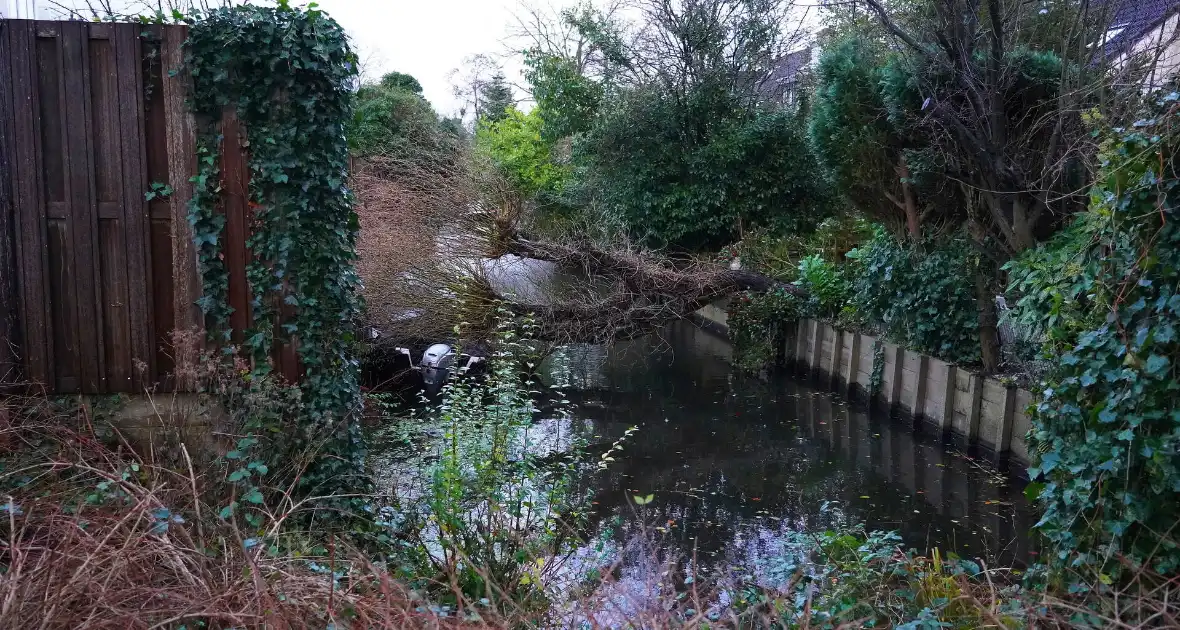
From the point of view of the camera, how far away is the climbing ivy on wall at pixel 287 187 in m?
5.31

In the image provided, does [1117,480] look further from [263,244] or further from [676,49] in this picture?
[676,49]

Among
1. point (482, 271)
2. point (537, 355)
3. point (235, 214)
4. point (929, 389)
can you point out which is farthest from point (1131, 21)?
point (235, 214)

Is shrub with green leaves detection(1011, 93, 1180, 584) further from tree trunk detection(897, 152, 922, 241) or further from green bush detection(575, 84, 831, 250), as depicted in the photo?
green bush detection(575, 84, 831, 250)

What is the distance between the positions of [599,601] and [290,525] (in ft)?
8.48

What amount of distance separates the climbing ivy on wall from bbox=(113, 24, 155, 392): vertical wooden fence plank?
364 mm

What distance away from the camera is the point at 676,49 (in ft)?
63.7

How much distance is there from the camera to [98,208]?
532 cm

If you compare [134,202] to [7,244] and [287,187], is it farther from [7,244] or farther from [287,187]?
[287,187]

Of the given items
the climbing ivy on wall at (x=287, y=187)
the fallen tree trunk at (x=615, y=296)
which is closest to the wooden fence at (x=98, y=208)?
the climbing ivy on wall at (x=287, y=187)

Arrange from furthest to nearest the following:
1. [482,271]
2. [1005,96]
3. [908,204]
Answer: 1. [482,271]
2. [908,204]
3. [1005,96]

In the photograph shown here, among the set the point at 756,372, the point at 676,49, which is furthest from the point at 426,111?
the point at 756,372

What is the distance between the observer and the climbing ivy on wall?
5309mm

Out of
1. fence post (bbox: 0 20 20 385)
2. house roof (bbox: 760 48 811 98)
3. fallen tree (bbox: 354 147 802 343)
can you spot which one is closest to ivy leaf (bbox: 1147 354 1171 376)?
fence post (bbox: 0 20 20 385)

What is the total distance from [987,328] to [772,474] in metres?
3.80
